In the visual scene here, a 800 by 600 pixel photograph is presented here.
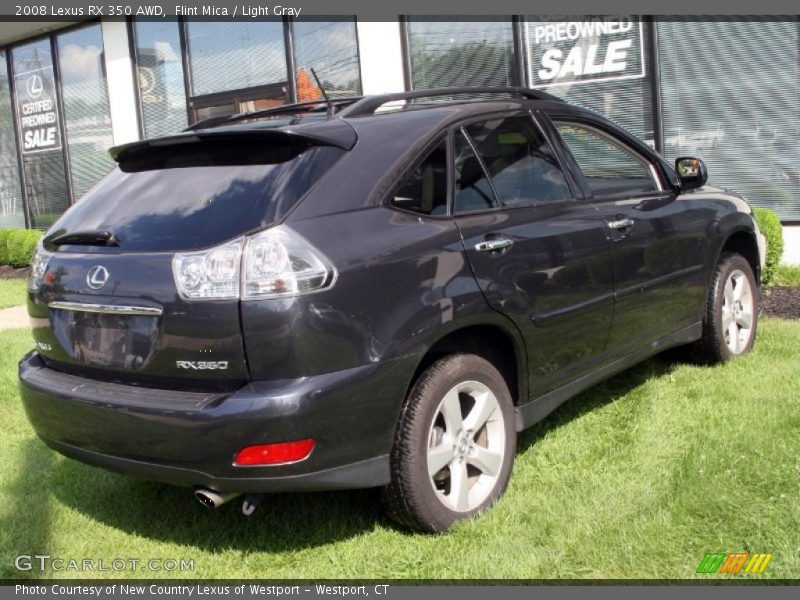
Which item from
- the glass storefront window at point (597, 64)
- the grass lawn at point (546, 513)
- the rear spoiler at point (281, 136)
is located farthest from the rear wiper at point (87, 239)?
the glass storefront window at point (597, 64)

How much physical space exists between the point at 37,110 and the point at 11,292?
4941 mm

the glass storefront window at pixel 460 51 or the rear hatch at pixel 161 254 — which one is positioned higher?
the glass storefront window at pixel 460 51

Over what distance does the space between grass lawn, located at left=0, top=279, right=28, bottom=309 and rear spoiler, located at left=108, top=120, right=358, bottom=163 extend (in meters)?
7.19

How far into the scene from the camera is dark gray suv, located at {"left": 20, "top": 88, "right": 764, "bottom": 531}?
2859 mm

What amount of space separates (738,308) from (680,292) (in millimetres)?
983

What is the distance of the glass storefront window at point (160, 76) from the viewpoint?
12.5m

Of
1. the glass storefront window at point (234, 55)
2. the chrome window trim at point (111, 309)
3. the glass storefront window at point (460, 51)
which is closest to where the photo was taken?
the chrome window trim at point (111, 309)

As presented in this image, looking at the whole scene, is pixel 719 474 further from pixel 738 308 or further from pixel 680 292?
pixel 738 308

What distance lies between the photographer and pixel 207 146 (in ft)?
11.0

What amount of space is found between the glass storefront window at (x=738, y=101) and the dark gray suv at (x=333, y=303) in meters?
5.19

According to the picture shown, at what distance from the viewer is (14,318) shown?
8.78 m

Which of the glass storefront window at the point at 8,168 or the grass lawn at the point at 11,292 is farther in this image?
the glass storefront window at the point at 8,168

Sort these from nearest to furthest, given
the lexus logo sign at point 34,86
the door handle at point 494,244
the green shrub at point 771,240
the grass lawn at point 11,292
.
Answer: the door handle at point 494,244 → the green shrub at point 771,240 → the grass lawn at point 11,292 → the lexus logo sign at point 34,86

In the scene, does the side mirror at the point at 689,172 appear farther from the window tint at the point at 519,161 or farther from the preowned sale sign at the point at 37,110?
the preowned sale sign at the point at 37,110
